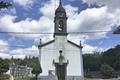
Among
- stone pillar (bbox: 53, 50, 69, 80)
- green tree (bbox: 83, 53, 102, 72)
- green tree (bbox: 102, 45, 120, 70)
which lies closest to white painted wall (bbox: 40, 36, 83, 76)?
stone pillar (bbox: 53, 50, 69, 80)

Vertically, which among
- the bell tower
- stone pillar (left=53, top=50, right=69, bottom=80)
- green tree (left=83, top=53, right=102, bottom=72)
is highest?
the bell tower

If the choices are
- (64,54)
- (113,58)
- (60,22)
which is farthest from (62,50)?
(113,58)

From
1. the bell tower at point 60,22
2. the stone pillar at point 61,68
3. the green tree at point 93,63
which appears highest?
the bell tower at point 60,22

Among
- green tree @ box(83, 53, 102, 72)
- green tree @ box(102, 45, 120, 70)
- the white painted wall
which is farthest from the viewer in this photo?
green tree @ box(83, 53, 102, 72)

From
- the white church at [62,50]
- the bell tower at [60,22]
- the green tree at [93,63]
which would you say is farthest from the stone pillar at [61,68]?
the green tree at [93,63]

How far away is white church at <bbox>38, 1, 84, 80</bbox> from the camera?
4172 centimetres

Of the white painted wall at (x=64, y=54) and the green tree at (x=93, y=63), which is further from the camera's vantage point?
the green tree at (x=93, y=63)

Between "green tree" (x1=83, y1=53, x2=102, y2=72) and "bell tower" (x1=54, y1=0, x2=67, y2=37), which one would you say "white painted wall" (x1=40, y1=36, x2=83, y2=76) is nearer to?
"bell tower" (x1=54, y1=0, x2=67, y2=37)

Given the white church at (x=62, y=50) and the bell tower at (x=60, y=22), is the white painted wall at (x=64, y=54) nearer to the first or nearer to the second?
the white church at (x=62, y=50)

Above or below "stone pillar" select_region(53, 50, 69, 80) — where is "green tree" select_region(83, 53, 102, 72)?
below

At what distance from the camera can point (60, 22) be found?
42188mm

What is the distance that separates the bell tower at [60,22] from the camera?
4206 cm

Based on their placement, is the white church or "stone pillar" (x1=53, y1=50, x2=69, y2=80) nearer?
"stone pillar" (x1=53, y1=50, x2=69, y2=80)

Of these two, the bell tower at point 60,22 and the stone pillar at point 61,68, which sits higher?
the bell tower at point 60,22
